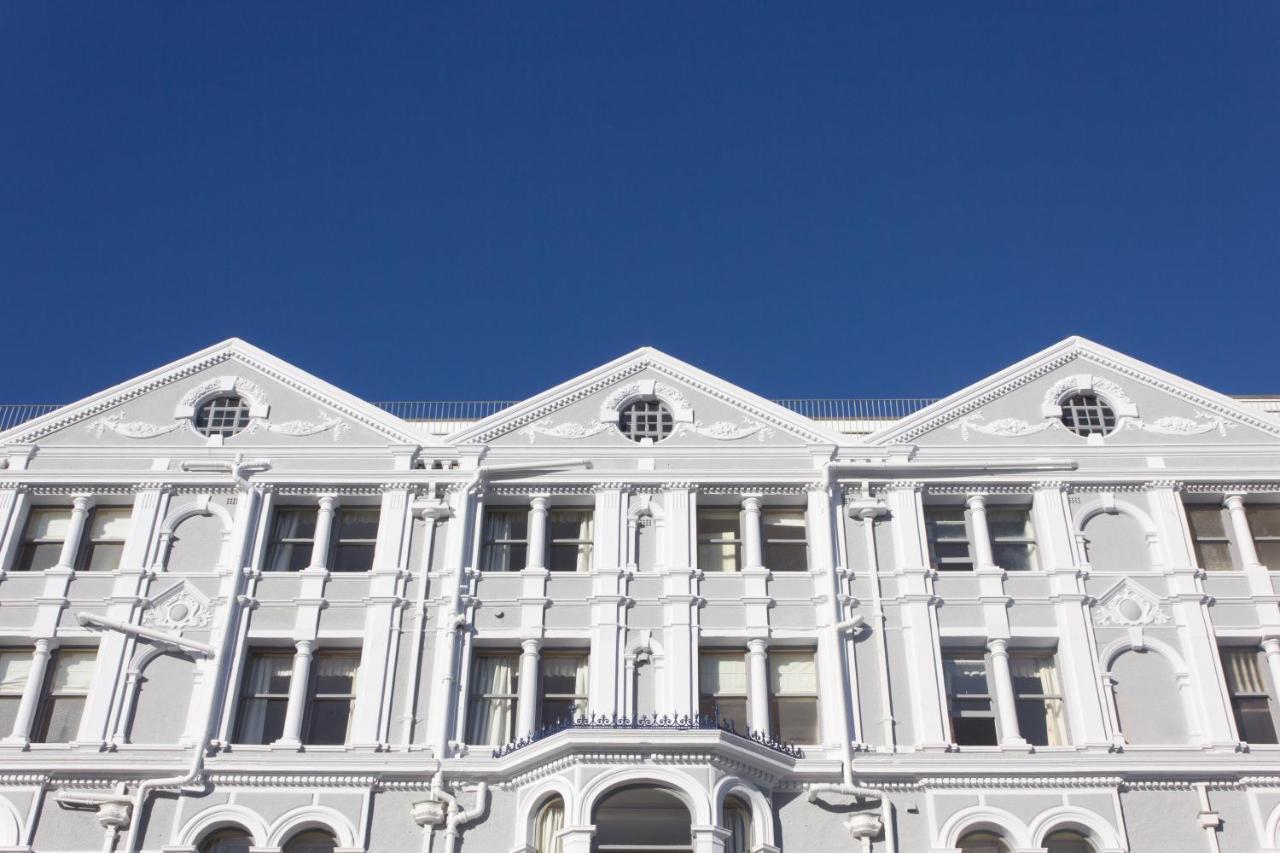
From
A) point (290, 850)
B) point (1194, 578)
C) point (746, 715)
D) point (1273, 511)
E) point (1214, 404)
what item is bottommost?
point (290, 850)

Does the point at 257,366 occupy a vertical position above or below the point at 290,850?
above

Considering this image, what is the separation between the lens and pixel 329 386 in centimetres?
3244

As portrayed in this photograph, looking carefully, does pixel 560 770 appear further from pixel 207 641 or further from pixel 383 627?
pixel 207 641

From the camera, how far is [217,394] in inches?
1280

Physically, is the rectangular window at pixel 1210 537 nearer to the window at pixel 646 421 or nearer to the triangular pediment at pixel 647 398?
the triangular pediment at pixel 647 398

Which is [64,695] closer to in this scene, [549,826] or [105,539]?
[105,539]

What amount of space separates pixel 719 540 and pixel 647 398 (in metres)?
3.71

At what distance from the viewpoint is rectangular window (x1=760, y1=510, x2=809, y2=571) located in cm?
3036

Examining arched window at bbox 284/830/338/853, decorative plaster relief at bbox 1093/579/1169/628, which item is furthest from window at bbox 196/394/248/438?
decorative plaster relief at bbox 1093/579/1169/628

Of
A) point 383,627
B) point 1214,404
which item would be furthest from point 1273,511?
point 383,627

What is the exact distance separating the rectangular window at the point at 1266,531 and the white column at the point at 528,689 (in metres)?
15.0

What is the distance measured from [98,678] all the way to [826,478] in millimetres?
14965

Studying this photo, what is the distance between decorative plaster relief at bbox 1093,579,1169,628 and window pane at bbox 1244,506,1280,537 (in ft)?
10.6

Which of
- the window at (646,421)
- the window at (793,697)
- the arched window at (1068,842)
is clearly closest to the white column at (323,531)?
the window at (646,421)
